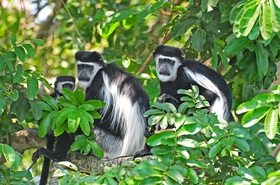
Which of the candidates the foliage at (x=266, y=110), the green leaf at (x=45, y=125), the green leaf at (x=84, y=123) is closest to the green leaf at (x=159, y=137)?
the foliage at (x=266, y=110)

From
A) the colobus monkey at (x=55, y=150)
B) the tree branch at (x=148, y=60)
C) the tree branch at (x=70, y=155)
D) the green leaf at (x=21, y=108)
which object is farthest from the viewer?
the tree branch at (x=148, y=60)

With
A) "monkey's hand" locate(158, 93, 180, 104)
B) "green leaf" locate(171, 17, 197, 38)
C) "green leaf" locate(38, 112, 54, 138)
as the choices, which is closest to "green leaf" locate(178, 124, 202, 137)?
"green leaf" locate(38, 112, 54, 138)

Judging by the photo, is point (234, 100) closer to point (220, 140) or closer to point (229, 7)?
point (229, 7)

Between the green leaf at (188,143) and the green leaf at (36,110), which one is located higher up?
the green leaf at (36,110)

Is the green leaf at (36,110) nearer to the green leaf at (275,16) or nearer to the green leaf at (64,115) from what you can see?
the green leaf at (64,115)

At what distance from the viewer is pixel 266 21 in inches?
113

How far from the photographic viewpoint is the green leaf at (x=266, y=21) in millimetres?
2848

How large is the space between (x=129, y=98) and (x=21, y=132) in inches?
30.0

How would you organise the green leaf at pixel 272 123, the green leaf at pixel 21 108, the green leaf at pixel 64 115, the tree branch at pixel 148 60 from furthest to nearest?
the tree branch at pixel 148 60, the green leaf at pixel 21 108, the green leaf at pixel 64 115, the green leaf at pixel 272 123

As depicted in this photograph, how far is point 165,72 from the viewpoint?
188 inches

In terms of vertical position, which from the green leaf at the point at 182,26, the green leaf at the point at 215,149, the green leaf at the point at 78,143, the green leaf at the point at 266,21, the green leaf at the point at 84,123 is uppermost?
the green leaf at the point at 182,26

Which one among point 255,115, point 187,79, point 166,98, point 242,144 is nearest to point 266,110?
point 255,115

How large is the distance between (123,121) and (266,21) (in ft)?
6.93

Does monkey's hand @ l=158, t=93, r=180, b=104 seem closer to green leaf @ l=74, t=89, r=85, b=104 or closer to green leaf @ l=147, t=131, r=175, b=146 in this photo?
green leaf @ l=74, t=89, r=85, b=104
